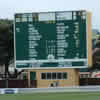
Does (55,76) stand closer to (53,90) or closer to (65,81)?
(65,81)

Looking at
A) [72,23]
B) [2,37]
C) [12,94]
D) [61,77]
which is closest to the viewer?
[12,94]

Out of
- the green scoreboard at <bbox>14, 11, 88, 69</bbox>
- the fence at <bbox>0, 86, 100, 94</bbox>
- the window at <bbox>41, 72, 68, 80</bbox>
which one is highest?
the green scoreboard at <bbox>14, 11, 88, 69</bbox>

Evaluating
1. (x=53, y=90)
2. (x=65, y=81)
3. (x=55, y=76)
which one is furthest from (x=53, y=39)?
(x=65, y=81)

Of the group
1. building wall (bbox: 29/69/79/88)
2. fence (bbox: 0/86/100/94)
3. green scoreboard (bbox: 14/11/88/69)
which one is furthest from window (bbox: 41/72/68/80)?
fence (bbox: 0/86/100/94)

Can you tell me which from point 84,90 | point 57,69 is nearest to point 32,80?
point 57,69

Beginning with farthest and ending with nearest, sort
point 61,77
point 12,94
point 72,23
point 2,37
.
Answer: point 2,37
point 61,77
point 72,23
point 12,94

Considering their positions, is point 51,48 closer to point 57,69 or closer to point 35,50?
point 35,50

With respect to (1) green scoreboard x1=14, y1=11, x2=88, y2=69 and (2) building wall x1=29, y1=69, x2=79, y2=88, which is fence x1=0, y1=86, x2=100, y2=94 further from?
(2) building wall x1=29, y1=69, x2=79, y2=88

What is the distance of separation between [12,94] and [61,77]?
5.81m

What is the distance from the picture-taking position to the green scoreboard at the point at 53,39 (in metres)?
23.2

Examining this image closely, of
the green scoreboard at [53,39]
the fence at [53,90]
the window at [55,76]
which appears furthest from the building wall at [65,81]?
the fence at [53,90]

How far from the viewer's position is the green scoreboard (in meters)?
23.2

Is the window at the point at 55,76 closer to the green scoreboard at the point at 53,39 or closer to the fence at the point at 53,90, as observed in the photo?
the green scoreboard at the point at 53,39

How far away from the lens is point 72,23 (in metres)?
23.2
